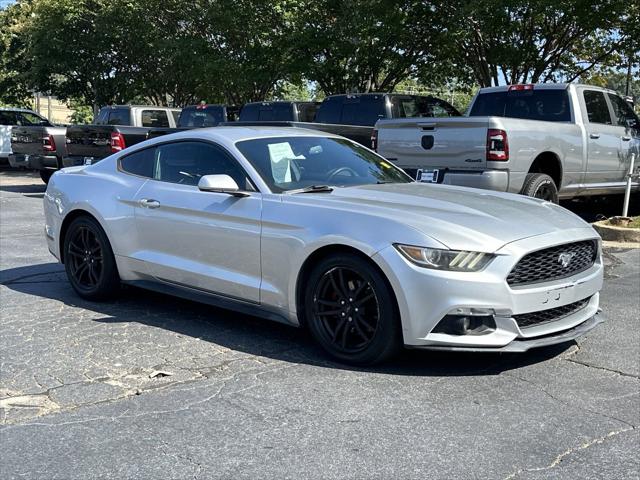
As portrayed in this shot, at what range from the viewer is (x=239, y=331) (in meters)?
5.47

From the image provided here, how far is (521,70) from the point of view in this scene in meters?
20.4

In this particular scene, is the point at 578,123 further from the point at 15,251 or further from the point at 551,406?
the point at 15,251

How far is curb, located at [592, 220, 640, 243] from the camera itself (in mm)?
9336

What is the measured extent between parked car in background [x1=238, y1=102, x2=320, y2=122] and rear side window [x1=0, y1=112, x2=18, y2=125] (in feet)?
32.1

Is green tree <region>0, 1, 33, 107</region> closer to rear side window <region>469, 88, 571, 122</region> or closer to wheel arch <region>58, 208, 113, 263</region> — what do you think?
rear side window <region>469, 88, 571, 122</region>

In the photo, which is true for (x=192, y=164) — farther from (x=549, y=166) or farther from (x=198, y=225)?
(x=549, y=166)

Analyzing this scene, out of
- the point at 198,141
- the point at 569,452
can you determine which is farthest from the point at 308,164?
the point at 569,452

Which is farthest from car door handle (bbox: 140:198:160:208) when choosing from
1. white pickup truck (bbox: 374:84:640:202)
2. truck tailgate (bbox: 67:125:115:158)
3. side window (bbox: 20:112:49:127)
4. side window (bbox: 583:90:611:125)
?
side window (bbox: 20:112:49:127)

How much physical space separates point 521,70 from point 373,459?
1878 centimetres

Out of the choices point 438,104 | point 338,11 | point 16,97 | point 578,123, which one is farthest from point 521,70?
point 16,97

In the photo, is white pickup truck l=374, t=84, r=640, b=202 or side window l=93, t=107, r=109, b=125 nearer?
white pickup truck l=374, t=84, r=640, b=202

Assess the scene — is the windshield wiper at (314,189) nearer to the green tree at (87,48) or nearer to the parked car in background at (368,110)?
the parked car in background at (368,110)

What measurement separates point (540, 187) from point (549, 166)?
724 millimetres

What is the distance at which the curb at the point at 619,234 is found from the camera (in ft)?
30.6
